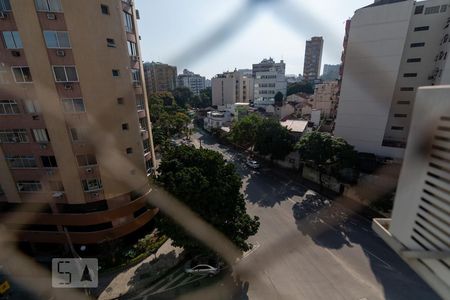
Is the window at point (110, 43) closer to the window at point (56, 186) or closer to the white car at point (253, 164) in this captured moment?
the window at point (56, 186)

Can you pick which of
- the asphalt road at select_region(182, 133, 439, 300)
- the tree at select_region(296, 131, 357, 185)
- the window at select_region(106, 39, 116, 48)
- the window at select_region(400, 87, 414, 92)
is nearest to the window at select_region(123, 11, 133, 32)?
the window at select_region(106, 39, 116, 48)

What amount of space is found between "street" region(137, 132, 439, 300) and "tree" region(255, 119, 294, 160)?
609 centimetres

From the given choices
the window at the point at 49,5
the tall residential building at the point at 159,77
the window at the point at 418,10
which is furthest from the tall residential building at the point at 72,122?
the tall residential building at the point at 159,77

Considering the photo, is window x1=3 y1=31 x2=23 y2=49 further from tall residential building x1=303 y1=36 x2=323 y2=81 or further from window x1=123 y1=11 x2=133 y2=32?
tall residential building x1=303 y1=36 x2=323 y2=81

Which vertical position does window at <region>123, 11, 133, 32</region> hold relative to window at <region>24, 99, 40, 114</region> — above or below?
above

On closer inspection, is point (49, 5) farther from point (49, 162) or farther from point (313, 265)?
point (313, 265)

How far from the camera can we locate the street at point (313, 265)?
8.83 meters

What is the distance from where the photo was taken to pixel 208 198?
9.31 metres

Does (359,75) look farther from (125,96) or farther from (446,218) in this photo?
(446,218)

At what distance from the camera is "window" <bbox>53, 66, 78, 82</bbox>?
8773 millimetres

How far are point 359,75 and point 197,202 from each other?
1747 centimetres

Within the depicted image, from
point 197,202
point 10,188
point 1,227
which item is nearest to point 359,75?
point 197,202

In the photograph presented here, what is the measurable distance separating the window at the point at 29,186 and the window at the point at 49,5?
7.56 metres

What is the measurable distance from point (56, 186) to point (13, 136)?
2837 mm
